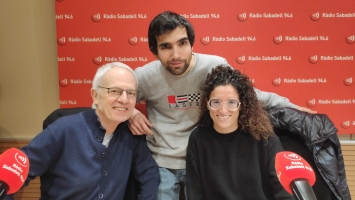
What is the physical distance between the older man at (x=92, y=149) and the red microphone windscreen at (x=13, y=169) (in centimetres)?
38

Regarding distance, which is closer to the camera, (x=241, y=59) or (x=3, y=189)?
(x=3, y=189)

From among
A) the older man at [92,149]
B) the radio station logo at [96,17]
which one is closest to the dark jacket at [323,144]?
the older man at [92,149]

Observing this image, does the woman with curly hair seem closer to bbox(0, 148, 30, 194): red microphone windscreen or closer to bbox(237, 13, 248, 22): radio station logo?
bbox(237, 13, 248, 22): radio station logo

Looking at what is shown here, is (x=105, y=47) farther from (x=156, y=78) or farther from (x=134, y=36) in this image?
(x=156, y=78)

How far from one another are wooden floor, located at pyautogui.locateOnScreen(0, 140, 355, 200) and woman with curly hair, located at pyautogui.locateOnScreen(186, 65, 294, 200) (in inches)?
31.7

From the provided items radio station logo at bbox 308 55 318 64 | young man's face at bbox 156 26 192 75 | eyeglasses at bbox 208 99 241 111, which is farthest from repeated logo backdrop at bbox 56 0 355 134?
eyeglasses at bbox 208 99 241 111

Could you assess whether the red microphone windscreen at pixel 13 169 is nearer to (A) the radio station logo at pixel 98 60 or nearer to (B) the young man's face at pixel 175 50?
(B) the young man's face at pixel 175 50

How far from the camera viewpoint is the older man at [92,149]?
1750mm

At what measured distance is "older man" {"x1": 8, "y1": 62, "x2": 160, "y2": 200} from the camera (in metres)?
1.75

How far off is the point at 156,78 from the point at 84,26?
2.59 feet

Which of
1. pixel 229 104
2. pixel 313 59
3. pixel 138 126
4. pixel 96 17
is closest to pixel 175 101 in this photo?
pixel 138 126

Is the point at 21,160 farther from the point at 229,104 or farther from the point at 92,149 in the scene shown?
the point at 229,104

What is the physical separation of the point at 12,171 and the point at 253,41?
1.91 meters

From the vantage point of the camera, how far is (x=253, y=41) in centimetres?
246
